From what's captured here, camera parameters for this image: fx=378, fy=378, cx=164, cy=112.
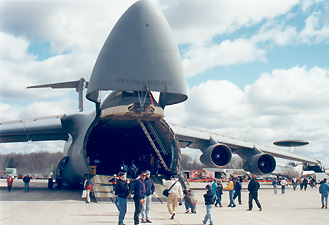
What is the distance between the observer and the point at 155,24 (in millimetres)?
14414

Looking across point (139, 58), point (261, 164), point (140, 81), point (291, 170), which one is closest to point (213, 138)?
point (261, 164)

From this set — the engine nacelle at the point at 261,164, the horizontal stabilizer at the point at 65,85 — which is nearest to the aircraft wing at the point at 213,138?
the engine nacelle at the point at 261,164

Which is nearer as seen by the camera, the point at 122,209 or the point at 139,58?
the point at 122,209

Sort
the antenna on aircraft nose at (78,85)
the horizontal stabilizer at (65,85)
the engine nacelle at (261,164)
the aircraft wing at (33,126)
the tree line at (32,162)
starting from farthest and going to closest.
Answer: the tree line at (32,162) < the antenna on aircraft nose at (78,85) < the horizontal stabilizer at (65,85) < the engine nacelle at (261,164) < the aircraft wing at (33,126)

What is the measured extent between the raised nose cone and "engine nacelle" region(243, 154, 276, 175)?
10121mm

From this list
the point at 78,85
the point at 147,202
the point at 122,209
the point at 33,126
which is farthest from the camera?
the point at 78,85

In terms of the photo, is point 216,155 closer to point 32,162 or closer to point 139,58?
point 139,58

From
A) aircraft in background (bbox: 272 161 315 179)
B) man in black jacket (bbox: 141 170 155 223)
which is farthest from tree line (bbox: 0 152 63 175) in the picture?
man in black jacket (bbox: 141 170 155 223)

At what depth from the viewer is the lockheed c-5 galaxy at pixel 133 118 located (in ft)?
46.3

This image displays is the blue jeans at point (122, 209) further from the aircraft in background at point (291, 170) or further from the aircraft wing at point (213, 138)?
the aircraft in background at point (291, 170)

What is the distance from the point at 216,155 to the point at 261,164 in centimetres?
374

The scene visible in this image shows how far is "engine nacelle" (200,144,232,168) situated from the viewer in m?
20.6

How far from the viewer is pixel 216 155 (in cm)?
2106

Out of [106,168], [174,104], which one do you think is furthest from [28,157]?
[174,104]
